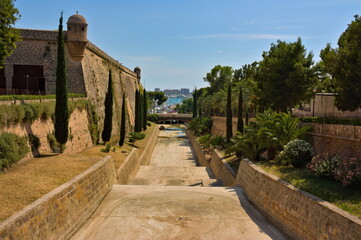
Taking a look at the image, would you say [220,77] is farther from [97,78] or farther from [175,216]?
[175,216]

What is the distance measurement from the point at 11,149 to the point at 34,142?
3350 millimetres

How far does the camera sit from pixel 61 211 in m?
10.1

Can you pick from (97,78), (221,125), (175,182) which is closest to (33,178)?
(175,182)

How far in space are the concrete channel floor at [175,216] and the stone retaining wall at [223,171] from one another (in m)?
2.95

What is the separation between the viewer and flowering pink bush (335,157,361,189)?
10344mm

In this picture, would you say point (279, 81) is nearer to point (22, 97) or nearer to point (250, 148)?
point (250, 148)

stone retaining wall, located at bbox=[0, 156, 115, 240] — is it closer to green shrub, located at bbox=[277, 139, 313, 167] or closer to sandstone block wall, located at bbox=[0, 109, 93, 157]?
sandstone block wall, located at bbox=[0, 109, 93, 157]

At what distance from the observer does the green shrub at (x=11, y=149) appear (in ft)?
44.0

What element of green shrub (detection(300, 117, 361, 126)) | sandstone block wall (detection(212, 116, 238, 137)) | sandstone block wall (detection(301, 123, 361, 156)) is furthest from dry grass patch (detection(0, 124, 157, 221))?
sandstone block wall (detection(212, 116, 238, 137))

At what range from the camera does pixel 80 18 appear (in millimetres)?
28562

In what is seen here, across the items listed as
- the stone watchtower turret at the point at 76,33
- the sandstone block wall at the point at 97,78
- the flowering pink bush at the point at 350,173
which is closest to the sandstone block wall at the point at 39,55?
the stone watchtower turret at the point at 76,33

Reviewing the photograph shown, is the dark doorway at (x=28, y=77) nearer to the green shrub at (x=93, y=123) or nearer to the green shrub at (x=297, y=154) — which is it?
the green shrub at (x=93, y=123)

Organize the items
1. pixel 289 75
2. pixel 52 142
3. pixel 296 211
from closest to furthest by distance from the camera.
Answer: pixel 296 211 → pixel 52 142 → pixel 289 75

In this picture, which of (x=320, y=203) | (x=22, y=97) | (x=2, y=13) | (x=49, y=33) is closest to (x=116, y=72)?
(x=49, y=33)
